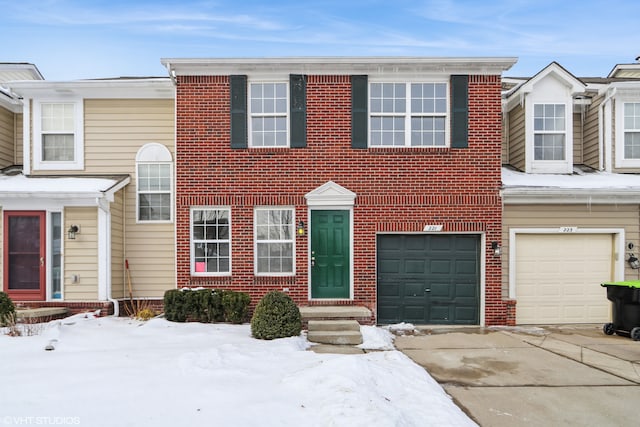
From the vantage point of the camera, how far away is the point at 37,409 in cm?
405

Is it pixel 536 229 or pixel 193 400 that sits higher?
pixel 536 229

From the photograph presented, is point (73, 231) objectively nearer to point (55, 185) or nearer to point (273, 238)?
point (55, 185)

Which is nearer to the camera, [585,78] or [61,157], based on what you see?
[61,157]

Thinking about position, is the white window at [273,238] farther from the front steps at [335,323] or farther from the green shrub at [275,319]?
the green shrub at [275,319]

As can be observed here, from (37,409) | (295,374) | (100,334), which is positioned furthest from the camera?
(100,334)

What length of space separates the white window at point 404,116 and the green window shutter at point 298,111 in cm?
155

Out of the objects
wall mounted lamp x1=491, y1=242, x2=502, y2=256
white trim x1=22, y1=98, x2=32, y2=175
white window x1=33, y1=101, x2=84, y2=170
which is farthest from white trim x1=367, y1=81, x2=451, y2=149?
Result: white trim x1=22, y1=98, x2=32, y2=175

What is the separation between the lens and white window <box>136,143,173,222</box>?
10.2m

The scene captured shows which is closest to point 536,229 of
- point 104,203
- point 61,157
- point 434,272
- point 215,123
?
point 434,272

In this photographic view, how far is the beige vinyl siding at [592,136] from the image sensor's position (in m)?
10.7

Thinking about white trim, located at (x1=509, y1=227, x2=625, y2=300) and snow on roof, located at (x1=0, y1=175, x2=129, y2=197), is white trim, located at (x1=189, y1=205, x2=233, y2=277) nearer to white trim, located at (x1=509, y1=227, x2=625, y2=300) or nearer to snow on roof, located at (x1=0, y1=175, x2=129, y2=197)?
snow on roof, located at (x1=0, y1=175, x2=129, y2=197)

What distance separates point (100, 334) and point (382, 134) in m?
7.02

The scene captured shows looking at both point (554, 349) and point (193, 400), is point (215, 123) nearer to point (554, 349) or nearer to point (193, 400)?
point (193, 400)

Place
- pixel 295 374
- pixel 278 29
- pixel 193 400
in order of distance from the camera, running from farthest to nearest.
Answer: pixel 278 29 < pixel 295 374 < pixel 193 400
